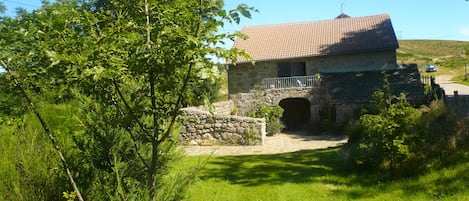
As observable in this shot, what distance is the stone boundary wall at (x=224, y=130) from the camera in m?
16.7

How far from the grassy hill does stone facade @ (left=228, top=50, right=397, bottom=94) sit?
25.1 meters

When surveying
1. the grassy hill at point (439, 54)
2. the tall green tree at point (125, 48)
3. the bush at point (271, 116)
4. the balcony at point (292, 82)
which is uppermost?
the grassy hill at point (439, 54)

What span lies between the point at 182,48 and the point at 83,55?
0.67 metres

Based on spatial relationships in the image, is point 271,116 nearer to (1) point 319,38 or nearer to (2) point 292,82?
(2) point 292,82

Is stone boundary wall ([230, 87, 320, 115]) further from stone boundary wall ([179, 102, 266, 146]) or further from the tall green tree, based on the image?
the tall green tree

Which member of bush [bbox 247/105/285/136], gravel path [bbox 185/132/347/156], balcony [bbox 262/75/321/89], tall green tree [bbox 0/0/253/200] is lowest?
gravel path [bbox 185/132/347/156]

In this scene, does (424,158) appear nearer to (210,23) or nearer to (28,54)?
(210,23)

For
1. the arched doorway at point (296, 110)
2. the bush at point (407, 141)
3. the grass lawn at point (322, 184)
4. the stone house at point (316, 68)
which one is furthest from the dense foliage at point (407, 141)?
the arched doorway at point (296, 110)

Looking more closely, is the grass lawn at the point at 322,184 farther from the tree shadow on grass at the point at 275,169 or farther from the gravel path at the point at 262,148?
the gravel path at the point at 262,148

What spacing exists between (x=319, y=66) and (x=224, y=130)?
448 inches

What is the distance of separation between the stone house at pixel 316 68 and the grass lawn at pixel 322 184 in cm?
1228

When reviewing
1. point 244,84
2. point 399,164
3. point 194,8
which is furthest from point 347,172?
point 244,84

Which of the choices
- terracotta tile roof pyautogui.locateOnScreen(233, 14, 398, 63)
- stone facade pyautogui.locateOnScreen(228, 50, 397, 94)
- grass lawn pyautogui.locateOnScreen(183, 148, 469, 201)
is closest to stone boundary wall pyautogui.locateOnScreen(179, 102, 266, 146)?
grass lawn pyautogui.locateOnScreen(183, 148, 469, 201)

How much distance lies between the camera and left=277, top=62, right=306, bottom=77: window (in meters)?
26.5
